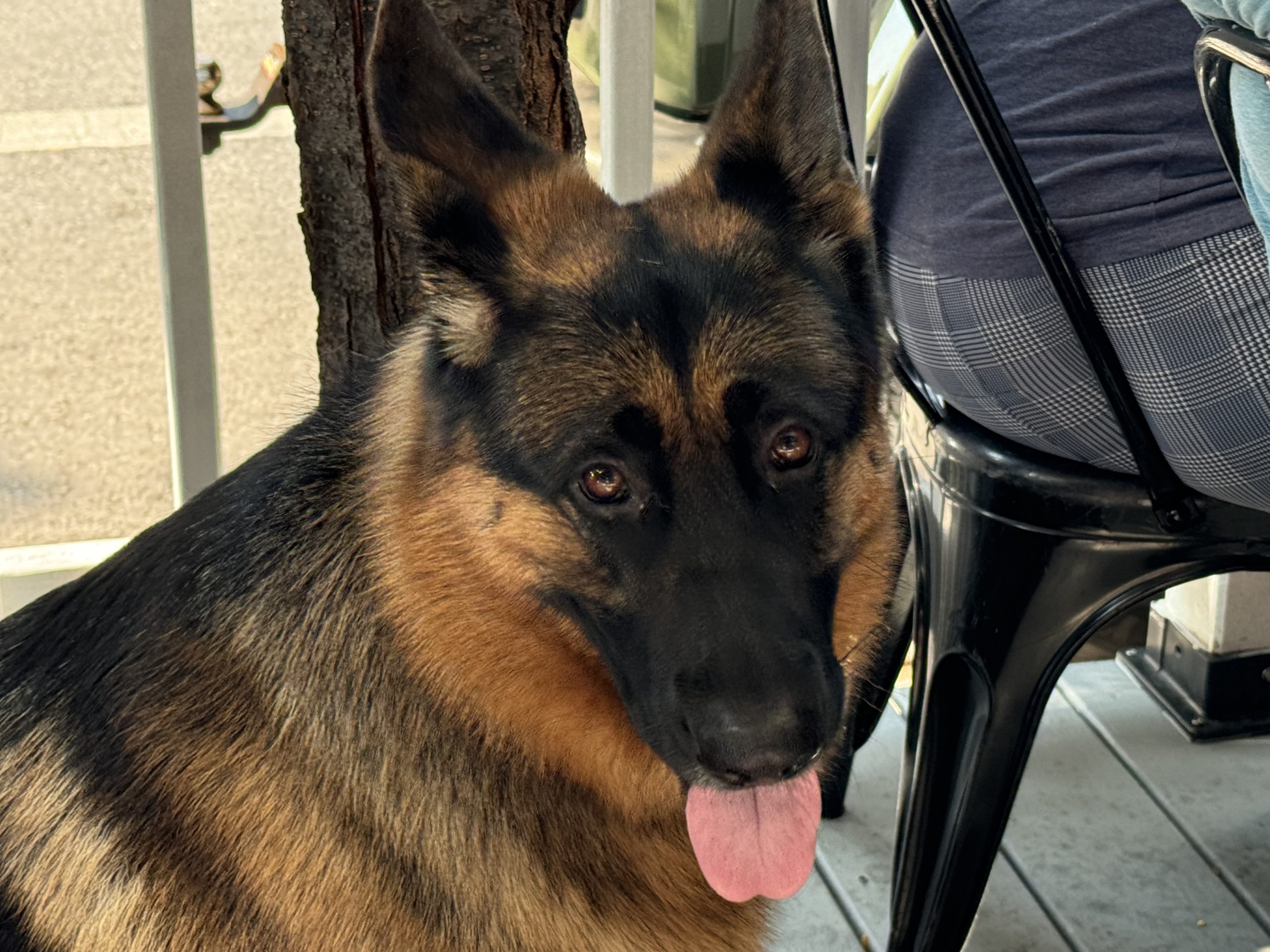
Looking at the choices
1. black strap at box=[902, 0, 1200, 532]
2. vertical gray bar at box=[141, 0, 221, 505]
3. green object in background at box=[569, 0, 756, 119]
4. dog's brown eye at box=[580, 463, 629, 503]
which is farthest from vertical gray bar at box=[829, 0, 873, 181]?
dog's brown eye at box=[580, 463, 629, 503]

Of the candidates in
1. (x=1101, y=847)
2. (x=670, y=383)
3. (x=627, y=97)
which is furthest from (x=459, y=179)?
(x=1101, y=847)

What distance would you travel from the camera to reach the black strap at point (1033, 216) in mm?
1884

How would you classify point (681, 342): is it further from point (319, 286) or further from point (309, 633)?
point (319, 286)

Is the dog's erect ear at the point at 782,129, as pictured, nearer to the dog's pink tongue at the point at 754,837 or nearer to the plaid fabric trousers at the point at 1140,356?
the plaid fabric trousers at the point at 1140,356

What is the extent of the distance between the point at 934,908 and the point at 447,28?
1.71m

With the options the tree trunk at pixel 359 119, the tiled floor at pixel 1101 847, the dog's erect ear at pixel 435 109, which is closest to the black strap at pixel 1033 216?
the dog's erect ear at pixel 435 109

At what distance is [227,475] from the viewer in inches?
76.5

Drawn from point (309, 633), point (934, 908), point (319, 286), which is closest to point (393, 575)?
point (309, 633)

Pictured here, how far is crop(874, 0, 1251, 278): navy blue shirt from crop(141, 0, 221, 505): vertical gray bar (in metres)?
1.38

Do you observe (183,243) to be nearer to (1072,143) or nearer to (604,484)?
(604,484)

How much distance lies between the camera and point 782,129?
172 cm

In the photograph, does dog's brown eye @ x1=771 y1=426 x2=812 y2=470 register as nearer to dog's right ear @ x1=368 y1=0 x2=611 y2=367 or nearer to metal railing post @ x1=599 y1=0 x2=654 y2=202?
dog's right ear @ x1=368 y1=0 x2=611 y2=367

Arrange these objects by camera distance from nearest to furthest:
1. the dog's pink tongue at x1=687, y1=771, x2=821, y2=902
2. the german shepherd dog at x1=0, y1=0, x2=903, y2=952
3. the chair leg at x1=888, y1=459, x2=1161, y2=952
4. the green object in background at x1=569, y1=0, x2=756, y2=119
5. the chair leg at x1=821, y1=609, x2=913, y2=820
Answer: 1. the german shepherd dog at x1=0, y1=0, x2=903, y2=952
2. the dog's pink tongue at x1=687, y1=771, x2=821, y2=902
3. the chair leg at x1=888, y1=459, x2=1161, y2=952
4. the chair leg at x1=821, y1=609, x2=913, y2=820
5. the green object in background at x1=569, y1=0, x2=756, y2=119

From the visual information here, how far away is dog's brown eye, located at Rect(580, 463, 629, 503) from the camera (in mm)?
1604
